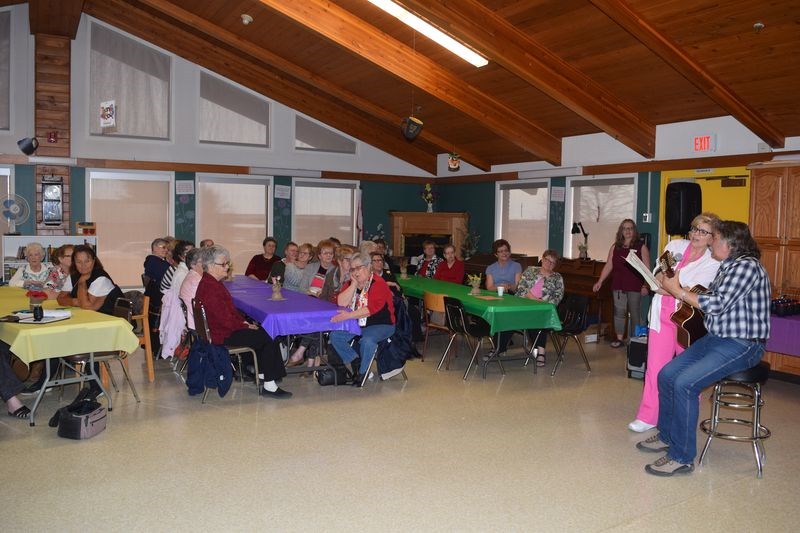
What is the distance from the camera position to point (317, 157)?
11398 mm

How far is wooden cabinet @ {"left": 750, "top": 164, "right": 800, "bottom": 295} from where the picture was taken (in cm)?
647

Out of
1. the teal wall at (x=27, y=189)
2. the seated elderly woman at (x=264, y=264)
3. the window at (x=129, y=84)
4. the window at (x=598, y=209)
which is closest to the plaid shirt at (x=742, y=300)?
the window at (x=598, y=209)

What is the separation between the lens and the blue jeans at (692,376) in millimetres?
3910

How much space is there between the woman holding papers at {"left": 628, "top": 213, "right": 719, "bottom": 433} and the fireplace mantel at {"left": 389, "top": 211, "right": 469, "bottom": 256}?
21.7ft

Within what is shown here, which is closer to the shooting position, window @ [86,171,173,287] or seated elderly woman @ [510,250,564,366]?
seated elderly woman @ [510,250,564,366]

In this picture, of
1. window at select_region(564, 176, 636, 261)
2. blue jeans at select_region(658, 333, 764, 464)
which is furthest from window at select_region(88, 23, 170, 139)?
blue jeans at select_region(658, 333, 764, 464)

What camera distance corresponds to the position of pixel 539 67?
696 centimetres

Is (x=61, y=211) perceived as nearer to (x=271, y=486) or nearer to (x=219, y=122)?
(x=219, y=122)

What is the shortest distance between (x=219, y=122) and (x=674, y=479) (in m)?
8.71

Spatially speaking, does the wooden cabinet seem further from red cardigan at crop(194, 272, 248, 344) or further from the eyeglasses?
red cardigan at crop(194, 272, 248, 344)

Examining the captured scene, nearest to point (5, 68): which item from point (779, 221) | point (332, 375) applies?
point (332, 375)

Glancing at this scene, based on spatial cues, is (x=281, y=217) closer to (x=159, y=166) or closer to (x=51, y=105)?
(x=159, y=166)

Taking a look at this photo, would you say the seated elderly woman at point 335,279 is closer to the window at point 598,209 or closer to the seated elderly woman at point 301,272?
the seated elderly woman at point 301,272

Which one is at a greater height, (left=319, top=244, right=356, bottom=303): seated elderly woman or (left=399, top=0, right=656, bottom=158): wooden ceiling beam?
(left=399, top=0, right=656, bottom=158): wooden ceiling beam
